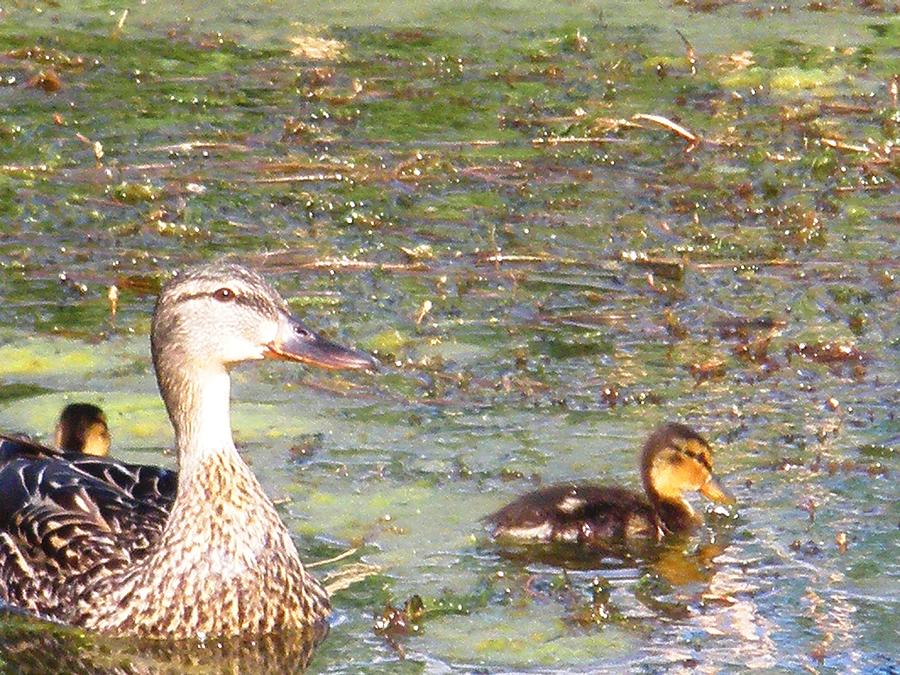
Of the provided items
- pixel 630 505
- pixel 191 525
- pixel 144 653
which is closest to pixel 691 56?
pixel 630 505

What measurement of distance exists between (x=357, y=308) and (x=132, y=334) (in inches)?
32.7

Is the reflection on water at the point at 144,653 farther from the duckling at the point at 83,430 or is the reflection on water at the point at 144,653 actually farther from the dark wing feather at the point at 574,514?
the duckling at the point at 83,430

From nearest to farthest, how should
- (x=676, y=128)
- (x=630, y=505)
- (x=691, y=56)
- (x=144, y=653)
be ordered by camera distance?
(x=144, y=653) → (x=630, y=505) → (x=676, y=128) → (x=691, y=56)

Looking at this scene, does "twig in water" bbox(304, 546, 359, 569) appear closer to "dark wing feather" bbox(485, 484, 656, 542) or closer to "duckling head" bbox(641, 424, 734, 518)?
"dark wing feather" bbox(485, 484, 656, 542)

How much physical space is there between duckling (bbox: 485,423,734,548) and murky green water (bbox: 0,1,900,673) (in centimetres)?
10

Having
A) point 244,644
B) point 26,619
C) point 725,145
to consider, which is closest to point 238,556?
point 244,644

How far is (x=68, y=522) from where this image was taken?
5547 mm

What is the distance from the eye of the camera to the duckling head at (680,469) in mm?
5930

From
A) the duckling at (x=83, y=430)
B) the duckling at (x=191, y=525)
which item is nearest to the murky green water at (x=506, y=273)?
the duckling at (x=191, y=525)

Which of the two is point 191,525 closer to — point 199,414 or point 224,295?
point 199,414

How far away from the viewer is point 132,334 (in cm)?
732

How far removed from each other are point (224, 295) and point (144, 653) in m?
0.94

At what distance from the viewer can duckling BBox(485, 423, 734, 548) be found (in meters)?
5.73

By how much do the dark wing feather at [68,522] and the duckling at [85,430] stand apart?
0.35m
